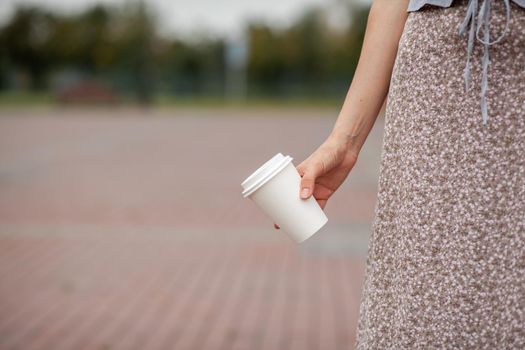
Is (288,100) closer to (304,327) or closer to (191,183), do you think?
(191,183)

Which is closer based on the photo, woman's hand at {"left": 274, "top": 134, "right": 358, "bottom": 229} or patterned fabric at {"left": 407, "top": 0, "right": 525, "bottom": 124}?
patterned fabric at {"left": 407, "top": 0, "right": 525, "bottom": 124}

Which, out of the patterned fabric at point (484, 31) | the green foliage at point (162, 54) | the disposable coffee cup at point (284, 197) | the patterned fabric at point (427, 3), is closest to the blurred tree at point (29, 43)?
the green foliage at point (162, 54)

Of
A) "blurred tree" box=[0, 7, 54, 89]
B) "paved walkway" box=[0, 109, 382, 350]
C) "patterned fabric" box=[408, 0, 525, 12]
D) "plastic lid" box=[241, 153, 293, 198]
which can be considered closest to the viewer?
"patterned fabric" box=[408, 0, 525, 12]

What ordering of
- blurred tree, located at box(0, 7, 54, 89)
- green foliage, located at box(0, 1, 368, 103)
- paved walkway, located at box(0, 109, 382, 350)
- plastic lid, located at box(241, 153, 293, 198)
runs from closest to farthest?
plastic lid, located at box(241, 153, 293, 198)
paved walkway, located at box(0, 109, 382, 350)
green foliage, located at box(0, 1, 368, 103)
blurred tree, located at box(0, 7, 54, 89)

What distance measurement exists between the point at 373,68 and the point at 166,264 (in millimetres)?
4722

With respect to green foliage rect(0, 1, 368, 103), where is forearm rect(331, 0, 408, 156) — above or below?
above

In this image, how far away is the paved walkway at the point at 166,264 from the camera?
4484 millimetres

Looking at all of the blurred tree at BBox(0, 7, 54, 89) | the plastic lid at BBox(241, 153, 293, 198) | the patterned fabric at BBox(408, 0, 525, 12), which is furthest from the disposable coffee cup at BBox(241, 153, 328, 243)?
the blurred tree at BBox(0, 7, 54, 89)

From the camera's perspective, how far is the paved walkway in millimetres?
4484

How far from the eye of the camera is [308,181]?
152cm

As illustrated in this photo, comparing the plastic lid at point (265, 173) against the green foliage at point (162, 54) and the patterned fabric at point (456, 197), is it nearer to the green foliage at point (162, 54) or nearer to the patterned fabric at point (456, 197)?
the patterned fabric at point (456, 197)

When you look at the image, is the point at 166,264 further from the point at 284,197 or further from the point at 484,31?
the point at 484,31

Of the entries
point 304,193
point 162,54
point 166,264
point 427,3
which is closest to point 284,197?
point 304,193

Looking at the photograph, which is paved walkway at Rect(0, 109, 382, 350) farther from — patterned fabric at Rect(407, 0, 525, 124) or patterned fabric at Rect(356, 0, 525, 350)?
patterned fabric at Rect(407, 0, 525, 124)
